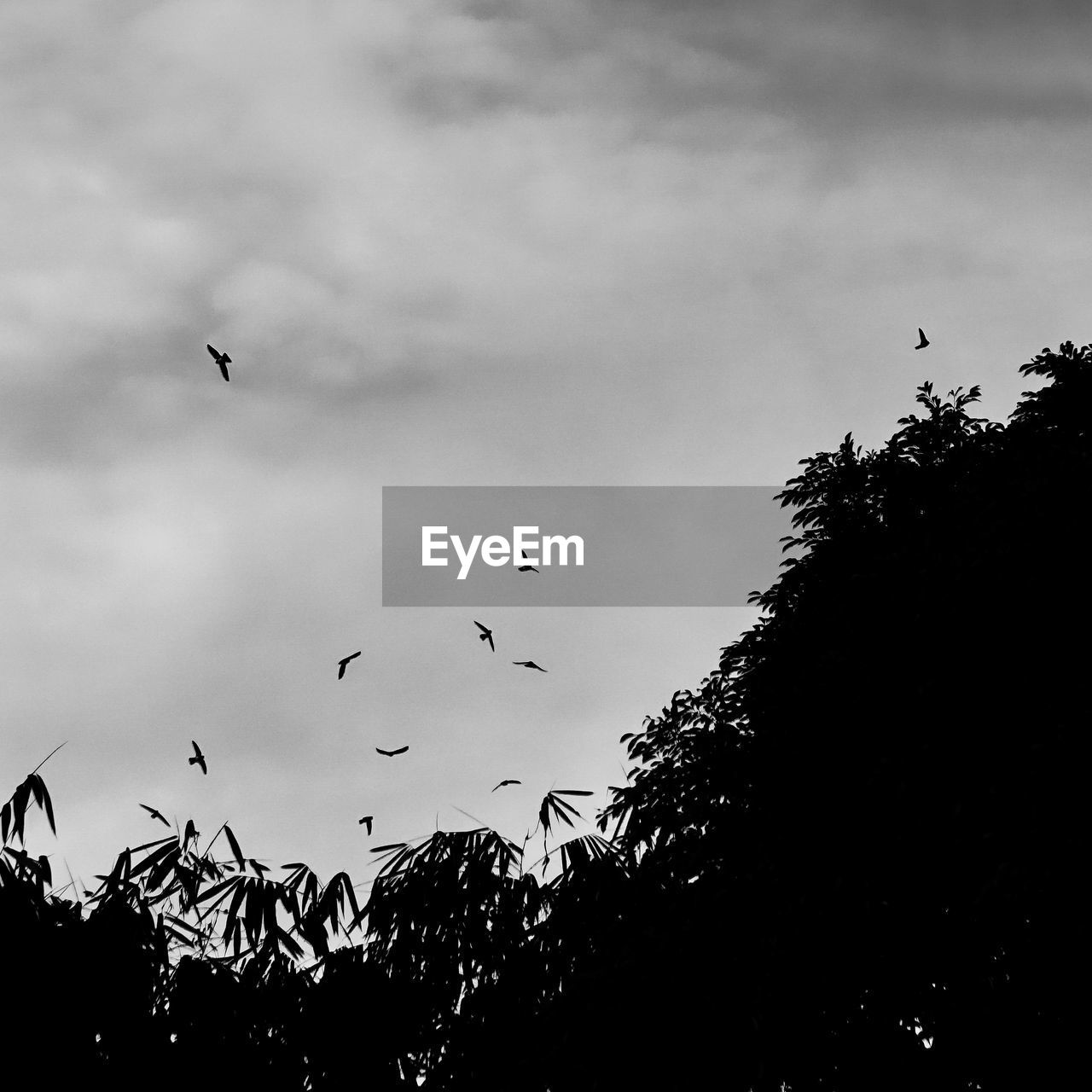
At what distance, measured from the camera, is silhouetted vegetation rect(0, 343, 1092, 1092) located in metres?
8.89

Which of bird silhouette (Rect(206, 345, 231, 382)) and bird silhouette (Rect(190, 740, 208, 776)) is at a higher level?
bird silhouette (Rect(206, 345, 231, 382))

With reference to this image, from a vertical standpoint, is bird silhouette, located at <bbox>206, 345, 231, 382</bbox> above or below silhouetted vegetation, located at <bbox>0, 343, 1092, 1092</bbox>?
above

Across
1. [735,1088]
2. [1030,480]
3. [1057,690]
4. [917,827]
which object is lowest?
Result: [735,1088]

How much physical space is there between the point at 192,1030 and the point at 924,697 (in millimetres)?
7410

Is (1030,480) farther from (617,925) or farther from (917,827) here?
(617,925)

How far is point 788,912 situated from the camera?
37.0 feet

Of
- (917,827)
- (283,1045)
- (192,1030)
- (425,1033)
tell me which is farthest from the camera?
(917,827)

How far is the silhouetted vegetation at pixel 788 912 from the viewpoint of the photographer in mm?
8891

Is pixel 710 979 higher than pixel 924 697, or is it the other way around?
pixel 924 697

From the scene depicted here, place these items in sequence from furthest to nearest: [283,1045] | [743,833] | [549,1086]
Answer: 1. [743,833]
2. [549,1086]
3. [283,1045]

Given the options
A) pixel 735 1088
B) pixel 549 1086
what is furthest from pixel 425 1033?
pixel 735 1088

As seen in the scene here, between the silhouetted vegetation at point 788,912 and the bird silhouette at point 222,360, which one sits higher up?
the bird silhouette at point 222,360

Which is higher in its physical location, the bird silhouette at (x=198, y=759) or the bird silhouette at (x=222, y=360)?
the bird silhouette at (x=222, y=360)

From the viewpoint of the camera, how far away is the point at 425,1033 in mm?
Answer: 9836
